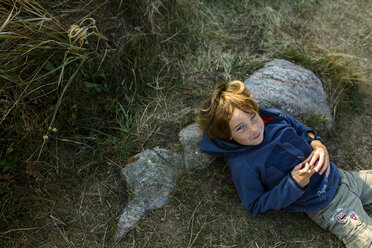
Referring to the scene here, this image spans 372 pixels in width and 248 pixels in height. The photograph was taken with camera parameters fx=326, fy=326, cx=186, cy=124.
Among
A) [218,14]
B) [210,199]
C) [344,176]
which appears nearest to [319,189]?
[344,176]

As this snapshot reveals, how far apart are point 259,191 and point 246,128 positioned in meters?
0.48

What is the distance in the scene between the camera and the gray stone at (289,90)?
118 inches

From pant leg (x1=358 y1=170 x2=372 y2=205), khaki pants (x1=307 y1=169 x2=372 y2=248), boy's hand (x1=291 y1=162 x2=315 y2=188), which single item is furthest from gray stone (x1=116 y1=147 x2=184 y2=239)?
pant leg (x1=358 y1=170 x2=372 y2=205)

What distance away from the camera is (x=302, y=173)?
223 cm

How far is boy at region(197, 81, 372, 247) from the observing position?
2.29 metres

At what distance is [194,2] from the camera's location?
142 inches

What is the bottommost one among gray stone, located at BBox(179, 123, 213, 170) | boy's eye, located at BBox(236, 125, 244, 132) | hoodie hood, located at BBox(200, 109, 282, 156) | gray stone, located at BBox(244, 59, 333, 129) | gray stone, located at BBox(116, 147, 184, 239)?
gray stone, located at BBox(116, 147, 184, 239)

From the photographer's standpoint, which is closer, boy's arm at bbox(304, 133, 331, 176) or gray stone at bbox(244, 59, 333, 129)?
boy's arm at bbox(304, 133, 331, 176)

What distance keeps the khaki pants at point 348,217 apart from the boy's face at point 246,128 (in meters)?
0.79

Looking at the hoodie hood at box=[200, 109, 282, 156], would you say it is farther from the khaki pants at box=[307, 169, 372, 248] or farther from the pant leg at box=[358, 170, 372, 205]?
the pant leg at box=[358, 170, 372, 205]

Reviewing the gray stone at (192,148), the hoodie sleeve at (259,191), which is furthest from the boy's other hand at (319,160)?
the gray stone at (192,148)

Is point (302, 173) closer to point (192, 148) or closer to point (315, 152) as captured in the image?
point (315, 152)

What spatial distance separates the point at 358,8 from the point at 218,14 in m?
2.09

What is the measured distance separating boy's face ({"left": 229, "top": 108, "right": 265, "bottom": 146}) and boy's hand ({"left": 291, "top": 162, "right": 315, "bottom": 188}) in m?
0.32
